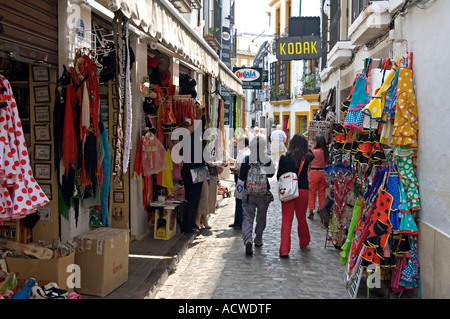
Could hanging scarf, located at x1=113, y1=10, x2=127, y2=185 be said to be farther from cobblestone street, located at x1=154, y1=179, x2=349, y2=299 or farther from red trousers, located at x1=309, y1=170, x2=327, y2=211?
red trousers, located at x1=309, y1=170, x2=327, y2=211

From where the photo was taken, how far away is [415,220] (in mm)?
4629

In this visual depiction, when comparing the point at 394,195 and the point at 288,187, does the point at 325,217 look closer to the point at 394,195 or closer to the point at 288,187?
the point at 288,187

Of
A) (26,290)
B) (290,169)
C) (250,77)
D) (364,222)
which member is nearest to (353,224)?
(364,222)

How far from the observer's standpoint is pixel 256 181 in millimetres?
6238

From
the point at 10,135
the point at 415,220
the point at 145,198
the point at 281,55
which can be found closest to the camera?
the point at 10,135

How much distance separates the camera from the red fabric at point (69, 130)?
A: 4113mm

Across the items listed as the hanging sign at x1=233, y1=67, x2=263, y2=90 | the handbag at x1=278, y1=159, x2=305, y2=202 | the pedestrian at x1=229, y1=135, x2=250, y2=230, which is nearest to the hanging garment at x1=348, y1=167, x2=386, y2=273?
the handbag at x1=278, y1=159, x2=305, y2=202

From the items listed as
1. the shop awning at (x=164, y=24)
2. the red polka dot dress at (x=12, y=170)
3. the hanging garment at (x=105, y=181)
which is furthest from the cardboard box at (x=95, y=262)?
the shop awning at (x=164, y=24)

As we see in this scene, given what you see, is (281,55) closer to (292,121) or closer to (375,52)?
(375,52)

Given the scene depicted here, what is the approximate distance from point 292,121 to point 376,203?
25.0 m

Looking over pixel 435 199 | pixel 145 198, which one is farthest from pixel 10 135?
pixel 435 199

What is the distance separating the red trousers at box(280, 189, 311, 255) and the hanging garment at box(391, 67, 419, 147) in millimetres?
2085

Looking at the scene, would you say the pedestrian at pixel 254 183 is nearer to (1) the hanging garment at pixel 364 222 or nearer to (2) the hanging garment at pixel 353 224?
(2) the hanging garment at pixel 353 224

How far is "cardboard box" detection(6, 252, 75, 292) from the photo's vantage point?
3.78 m
